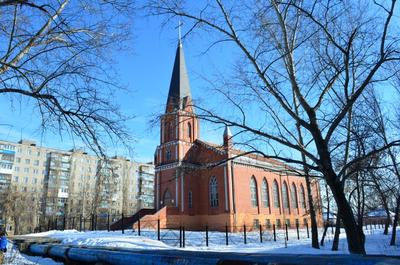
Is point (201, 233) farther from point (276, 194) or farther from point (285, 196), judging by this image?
point (285, 196)

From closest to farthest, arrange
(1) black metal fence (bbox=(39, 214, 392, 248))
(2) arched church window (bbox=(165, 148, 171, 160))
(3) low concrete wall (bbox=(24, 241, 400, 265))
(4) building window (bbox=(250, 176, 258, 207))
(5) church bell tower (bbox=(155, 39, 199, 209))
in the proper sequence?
(3) low concrete wall (bbox=(24, 241, 400, 265))
(1) black metal fence (bbox=(39, 214, 392, 248))
(5) church bell tower (bbox=(155, 39, 199, 209))
(4) building window (bbox=(250, 176, 258, 207))
(2) arched church window (bbox=(165, 148, 171, 160))

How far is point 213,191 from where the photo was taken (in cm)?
3759

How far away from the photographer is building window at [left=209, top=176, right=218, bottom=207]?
1457 inches

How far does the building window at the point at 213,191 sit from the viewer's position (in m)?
37.0

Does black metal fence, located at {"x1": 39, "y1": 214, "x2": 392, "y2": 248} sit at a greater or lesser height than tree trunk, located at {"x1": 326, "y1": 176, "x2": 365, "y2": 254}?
lesser

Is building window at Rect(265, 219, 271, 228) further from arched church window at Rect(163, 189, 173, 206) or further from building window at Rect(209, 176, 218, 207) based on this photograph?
arched church window at Rect(163, 189, 173, 206)

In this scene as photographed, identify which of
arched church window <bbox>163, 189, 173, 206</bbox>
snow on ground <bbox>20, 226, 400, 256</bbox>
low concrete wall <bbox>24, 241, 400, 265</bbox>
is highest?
arched church window <bbox>163, 189, 173, 206</bbox>

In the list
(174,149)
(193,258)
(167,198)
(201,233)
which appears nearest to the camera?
(193,258)

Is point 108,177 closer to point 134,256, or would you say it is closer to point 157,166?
point 134,256

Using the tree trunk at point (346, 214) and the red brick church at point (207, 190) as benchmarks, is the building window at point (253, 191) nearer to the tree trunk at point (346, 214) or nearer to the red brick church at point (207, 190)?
the red brick church at point (207, 190)

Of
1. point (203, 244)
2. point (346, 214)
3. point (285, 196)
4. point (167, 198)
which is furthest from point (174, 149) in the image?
point (346, 214)

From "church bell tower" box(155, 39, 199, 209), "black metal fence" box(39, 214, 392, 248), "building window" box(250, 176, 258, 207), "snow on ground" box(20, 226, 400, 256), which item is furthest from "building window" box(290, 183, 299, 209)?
"snow on ground" box(20, 226, 400, 256)

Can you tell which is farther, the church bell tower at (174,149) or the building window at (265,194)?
the building window at (265,194)

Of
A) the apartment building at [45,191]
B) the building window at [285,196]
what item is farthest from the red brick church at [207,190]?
the apartment building at [45,191]
